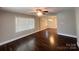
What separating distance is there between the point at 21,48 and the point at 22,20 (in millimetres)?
552

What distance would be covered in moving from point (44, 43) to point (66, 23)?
1.95 feet

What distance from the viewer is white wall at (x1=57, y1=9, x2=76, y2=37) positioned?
1.92 metres

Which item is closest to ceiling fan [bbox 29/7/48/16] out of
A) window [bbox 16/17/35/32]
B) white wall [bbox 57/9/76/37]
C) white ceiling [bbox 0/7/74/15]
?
white ceiling [bbox 0/7/74/15]

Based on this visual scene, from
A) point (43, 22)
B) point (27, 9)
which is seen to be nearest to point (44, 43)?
point (43, 22)

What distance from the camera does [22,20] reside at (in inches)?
78.1

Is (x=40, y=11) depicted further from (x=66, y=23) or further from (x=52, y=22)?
(x=66, y=23)

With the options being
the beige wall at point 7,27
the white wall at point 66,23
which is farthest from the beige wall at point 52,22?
the beige wall at point 7,27

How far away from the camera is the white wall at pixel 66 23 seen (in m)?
1.92

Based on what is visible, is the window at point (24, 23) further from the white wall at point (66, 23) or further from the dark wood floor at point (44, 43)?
the white wall at point (66, 23)

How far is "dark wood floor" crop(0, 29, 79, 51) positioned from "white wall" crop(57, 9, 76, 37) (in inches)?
4.0

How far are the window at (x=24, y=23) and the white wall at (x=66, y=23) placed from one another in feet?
1.87

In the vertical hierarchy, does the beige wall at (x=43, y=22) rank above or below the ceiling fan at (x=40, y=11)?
below
